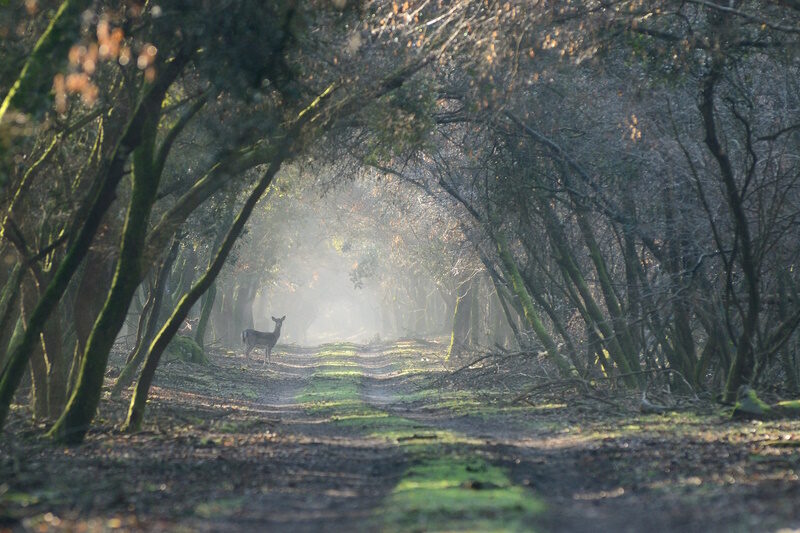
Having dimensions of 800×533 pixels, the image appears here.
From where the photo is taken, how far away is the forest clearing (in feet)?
34.7

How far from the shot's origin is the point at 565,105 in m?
22.7

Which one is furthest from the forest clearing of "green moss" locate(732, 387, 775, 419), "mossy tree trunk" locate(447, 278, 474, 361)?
"mossy tree trunk" locate(447, 278, 474, 361)

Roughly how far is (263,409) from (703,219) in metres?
10.4

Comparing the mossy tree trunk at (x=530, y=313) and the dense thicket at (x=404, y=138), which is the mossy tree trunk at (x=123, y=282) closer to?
the dense thicket at (x=404, y=138)

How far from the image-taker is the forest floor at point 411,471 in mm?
8766

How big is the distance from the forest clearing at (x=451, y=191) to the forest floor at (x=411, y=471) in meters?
0.07

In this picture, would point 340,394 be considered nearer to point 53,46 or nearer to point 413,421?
point 413,421

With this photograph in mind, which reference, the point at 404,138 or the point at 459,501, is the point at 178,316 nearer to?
the point at 404,138

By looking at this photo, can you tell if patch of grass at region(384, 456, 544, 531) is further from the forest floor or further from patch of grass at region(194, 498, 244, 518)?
patch of grass at region(194, 498, 244, 518)

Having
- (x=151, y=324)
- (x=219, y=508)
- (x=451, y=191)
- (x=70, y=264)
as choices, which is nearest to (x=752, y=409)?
(x=219, y=508)

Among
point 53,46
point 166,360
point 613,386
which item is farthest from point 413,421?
point 166,360

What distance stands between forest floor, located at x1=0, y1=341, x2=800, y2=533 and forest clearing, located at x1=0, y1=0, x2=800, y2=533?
0.23 ft

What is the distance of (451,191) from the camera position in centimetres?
2611

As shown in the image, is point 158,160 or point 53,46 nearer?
point 53,46
